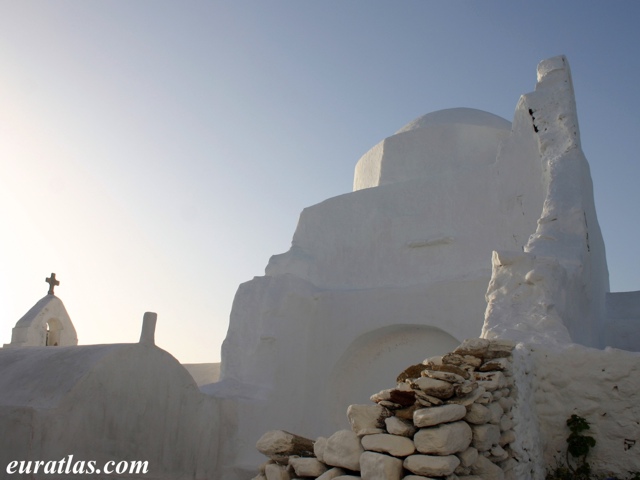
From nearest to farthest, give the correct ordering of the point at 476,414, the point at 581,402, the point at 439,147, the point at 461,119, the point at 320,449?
the point at 476,414 → the point at 320,449 → the point at 581,402 → the point at 439,147 → the point at 461,119

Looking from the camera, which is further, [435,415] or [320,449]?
[320,449]

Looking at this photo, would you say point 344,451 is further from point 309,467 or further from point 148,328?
point 148,328

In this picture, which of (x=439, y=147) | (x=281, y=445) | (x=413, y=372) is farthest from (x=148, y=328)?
(x=439, y=147)

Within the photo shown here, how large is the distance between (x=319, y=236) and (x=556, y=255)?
4642 millimetres

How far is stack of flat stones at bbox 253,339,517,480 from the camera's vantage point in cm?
304

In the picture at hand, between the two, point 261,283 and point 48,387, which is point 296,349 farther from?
point 48,387

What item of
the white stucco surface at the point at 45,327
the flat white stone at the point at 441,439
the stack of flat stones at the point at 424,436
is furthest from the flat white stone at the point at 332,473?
the white stucco surface at the point at 45,327

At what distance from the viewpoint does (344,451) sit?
326cm

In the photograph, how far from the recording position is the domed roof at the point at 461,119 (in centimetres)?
1091

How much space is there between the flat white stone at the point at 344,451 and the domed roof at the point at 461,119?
328 inches

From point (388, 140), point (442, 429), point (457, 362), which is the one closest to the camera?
point (442, 429)

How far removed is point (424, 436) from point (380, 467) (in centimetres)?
27

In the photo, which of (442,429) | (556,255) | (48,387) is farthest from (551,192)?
(48,387)

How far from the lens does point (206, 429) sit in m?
7.49
